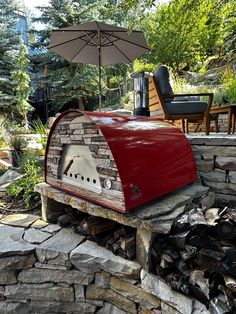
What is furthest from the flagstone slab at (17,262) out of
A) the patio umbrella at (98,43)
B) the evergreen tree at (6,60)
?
the evergreen tree at (6,60)

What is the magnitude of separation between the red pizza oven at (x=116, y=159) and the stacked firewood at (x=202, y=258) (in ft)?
1.18

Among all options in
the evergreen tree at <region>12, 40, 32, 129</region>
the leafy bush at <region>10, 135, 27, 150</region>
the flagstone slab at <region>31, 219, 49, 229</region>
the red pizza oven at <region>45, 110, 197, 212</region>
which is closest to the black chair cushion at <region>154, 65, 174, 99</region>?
the red pizza oven at <region>45, 110, 197, 212</region>

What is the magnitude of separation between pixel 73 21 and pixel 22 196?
9.75 m

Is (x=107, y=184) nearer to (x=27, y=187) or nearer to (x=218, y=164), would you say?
(x=218, y=164)

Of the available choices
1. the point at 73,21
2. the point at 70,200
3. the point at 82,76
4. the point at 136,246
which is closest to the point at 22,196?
the point at 70,200

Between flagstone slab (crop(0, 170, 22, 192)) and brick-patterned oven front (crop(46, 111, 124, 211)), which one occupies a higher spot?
brick-patterned oven front (crop(46, 111, 124, 211))

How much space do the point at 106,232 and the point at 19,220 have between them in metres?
1.14

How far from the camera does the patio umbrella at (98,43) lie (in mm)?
3998

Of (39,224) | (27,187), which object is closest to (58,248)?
(39,224)

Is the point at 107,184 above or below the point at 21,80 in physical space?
below

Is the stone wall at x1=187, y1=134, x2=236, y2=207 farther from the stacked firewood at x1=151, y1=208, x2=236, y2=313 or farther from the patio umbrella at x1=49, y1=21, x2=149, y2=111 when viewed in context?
the patio umbrella at x1=49, y1=21, x2=149, y2=111

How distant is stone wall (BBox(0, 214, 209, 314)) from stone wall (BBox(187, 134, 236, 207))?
1238 mm

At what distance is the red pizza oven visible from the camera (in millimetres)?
1848

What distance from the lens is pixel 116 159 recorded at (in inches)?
71.4
